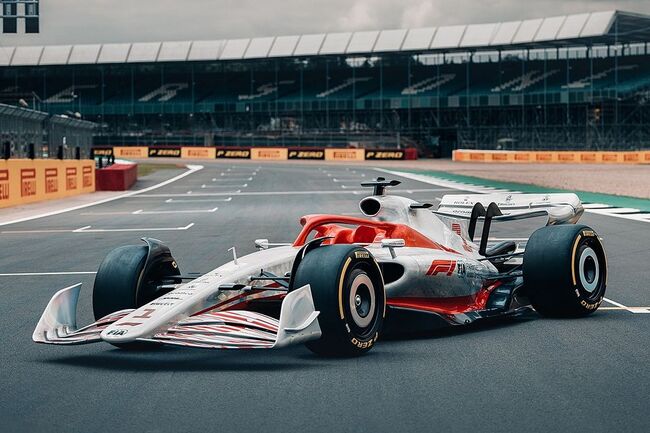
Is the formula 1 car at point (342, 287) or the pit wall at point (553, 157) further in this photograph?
the pit wall at point (553, 157)

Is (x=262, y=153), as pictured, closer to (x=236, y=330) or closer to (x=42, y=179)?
(x=42, y=179)

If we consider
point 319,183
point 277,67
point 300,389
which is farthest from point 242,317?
point 277,67

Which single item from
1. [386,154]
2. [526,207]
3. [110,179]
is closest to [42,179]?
[110,179]

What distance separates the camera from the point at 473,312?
851 centimetres

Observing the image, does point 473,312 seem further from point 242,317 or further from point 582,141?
point 582,141

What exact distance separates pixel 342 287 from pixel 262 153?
81.6 metres

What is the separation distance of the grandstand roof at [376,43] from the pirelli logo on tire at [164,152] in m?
8.92

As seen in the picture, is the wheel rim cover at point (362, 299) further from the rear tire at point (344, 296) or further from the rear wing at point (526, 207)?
the rear wing at point (526, 207)

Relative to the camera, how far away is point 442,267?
8.35m

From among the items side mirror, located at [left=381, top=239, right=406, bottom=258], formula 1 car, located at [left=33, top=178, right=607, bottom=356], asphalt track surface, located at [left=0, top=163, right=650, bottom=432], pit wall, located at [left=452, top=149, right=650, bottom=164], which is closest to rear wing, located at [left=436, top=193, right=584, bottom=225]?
formula 1 car, located at [left=33, top=178, right=607, bottom=356]

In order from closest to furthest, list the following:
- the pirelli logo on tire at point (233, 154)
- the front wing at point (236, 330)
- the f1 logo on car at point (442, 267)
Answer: the front wing at point (236, 330) < the f1 logo on car at point (442, 267) < the pirelli logo on tire at point (233, 154)

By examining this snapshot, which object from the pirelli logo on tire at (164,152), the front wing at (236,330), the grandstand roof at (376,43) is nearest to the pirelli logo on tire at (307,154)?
the grandstand roof at (376,43)

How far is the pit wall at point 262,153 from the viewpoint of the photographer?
275 ft

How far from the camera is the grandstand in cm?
7931
